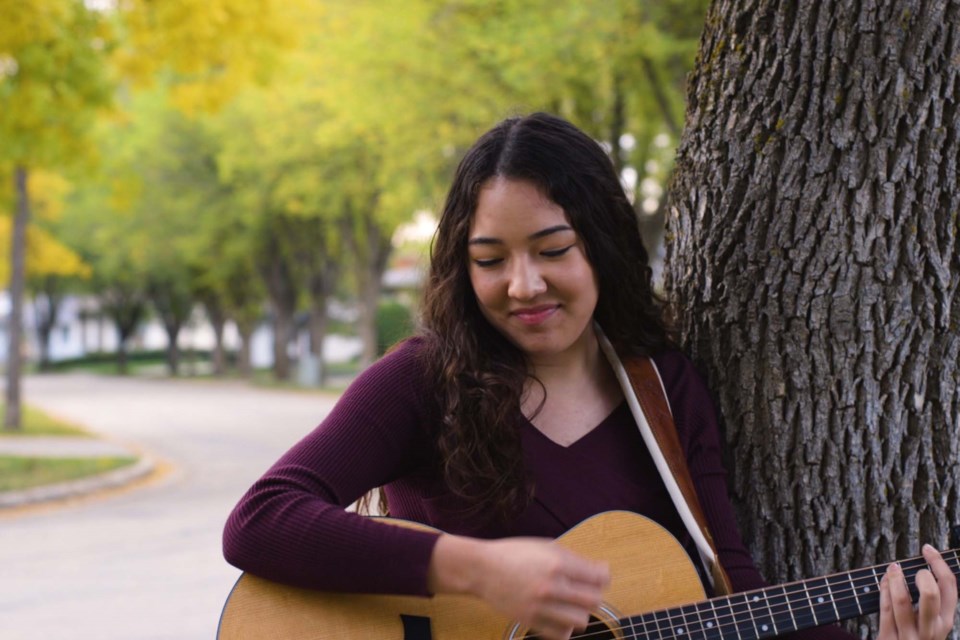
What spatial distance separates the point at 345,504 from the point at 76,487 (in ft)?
31.3

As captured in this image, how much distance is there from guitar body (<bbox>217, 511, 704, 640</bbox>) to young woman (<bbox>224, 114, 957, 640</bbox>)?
0.07m

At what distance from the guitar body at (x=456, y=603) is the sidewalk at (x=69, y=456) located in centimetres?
879

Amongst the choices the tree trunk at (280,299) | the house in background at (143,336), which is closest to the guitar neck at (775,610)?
the tree trunk at (280,299)

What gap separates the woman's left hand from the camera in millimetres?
2193

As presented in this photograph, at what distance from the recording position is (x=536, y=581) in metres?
1.87

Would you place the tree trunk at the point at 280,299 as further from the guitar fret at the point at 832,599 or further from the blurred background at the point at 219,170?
the guitar fret at the point at 832,599

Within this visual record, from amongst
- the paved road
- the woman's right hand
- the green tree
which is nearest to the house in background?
the paved road

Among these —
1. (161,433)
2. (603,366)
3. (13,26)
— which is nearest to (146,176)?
(161,433)

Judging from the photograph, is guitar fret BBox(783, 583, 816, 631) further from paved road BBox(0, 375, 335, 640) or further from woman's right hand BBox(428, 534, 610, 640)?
paved road BBox(0, 375, 335, 640)

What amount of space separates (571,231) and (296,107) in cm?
2236

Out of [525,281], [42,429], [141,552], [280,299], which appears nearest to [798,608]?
[525,281]

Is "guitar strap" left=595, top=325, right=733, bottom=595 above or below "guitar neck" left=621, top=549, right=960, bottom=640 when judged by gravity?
above

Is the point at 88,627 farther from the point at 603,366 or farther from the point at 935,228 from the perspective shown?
the point at 935,228

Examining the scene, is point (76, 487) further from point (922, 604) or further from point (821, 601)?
point (922, 604)
